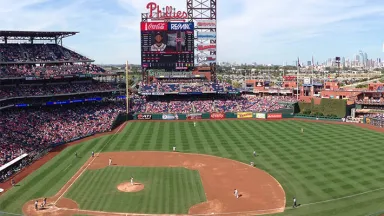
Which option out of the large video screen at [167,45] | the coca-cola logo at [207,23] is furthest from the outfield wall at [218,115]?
the coca-cola logo at [207,23]

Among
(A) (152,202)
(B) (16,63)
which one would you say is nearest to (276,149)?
(A) (152,202)

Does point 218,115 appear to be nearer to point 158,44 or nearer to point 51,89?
point 158,44

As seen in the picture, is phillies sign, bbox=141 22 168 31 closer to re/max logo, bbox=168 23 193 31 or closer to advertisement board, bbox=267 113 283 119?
re/max logo, bbox=168 23 193 31

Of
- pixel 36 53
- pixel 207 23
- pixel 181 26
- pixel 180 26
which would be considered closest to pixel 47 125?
pixel 36 53

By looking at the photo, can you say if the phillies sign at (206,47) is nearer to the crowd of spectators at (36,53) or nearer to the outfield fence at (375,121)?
the crowd of spectators at (36,53)

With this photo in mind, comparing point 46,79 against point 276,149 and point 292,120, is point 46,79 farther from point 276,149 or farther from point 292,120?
point 292,120

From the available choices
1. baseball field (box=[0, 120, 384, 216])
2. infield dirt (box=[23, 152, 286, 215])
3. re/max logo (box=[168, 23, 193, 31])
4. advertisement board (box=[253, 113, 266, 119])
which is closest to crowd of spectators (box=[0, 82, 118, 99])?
baseball field (box=[0, 120, 384, 216])

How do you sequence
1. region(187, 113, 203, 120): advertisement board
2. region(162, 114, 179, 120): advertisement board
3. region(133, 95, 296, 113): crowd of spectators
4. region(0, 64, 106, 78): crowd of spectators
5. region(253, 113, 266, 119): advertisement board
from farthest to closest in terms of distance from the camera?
region(133, 95, 296, 113): crowd of spectators, region(253, 113, 266, 119): advertisement board, region(187, 113, 203, 120): advertisement board, region(162, 114, 179, 120): advertisement board, region(0, 64, 106, 78): crowd of spectators
